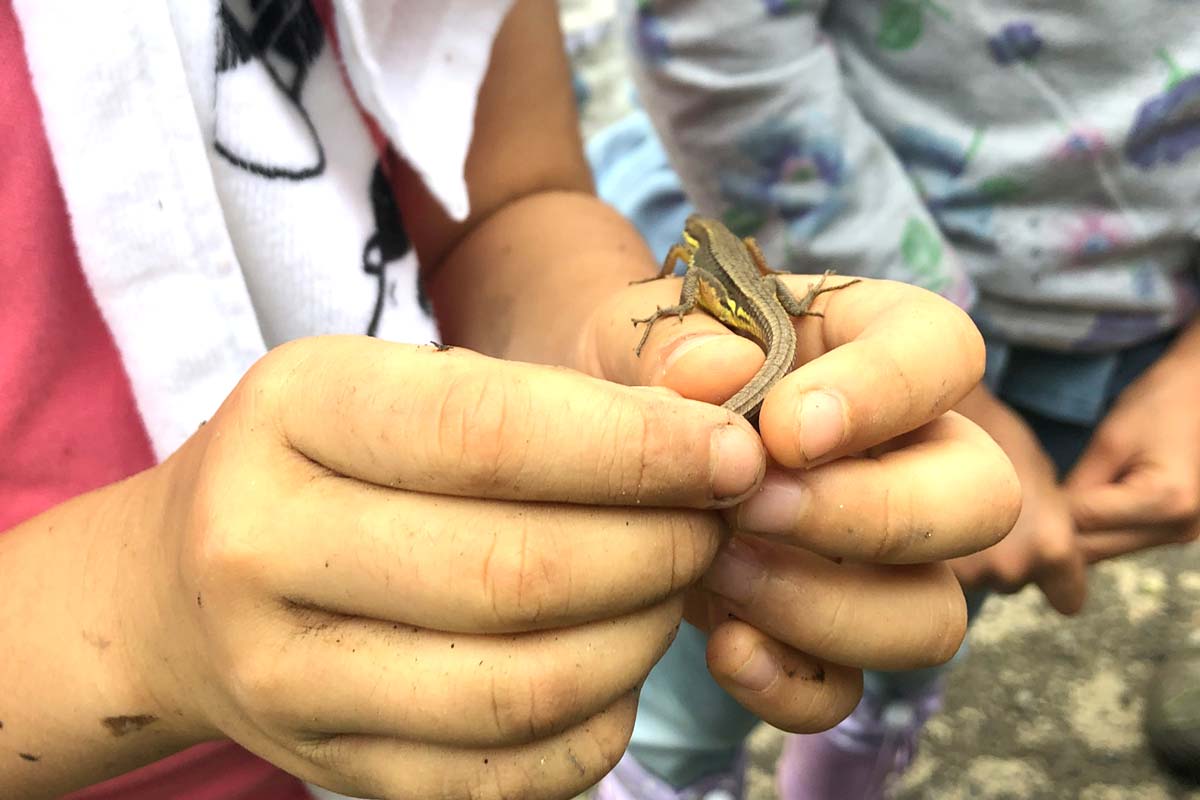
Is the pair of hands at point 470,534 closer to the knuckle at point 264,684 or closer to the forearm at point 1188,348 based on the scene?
the knuckle at point 264,684

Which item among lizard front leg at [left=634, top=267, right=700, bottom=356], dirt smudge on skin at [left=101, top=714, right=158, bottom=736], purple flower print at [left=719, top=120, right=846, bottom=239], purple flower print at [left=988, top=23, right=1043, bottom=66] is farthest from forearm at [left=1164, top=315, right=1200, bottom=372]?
dirt smudge on skin at [left=101, top=714, right=158, bottom=736]

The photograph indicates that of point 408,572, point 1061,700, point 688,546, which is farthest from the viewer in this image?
point 1061,700

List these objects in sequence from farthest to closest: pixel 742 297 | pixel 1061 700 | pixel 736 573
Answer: pixel 1061 700 < pixel 742 297 < pixel 736 573

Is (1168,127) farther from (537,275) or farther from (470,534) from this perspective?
(470,534)

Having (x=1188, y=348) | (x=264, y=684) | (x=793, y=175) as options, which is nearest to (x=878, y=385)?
(x=264, y=684)

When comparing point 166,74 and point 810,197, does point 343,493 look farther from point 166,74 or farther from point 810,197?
point 810,197

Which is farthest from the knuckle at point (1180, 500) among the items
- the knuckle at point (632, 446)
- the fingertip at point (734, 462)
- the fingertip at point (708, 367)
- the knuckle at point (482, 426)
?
the knuckle at point (482, 426)

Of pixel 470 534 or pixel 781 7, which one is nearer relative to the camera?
pixel 470 534

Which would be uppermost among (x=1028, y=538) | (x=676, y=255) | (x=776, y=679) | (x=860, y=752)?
(x=676, y=255)
